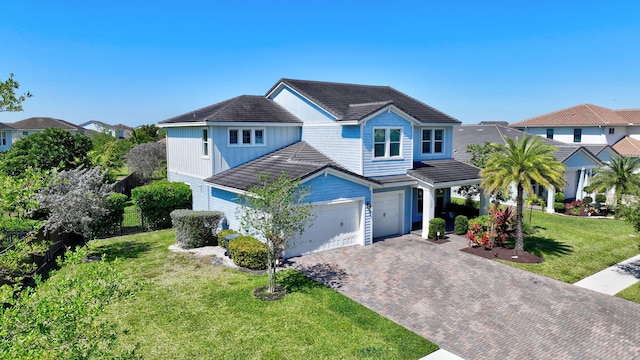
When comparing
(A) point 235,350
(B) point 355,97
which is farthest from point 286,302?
(B) point 355,97

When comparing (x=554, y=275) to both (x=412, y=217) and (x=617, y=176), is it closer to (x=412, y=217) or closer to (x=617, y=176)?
(x=412, y=217)

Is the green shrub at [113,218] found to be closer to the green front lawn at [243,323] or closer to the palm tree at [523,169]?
the green front lawn at [243,323]

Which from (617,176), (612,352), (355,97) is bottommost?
(612,352)

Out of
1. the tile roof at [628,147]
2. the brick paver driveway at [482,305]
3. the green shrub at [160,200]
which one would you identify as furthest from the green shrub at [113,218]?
the tile roof at [628,147]

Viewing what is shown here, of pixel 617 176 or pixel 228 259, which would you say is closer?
pixel 228 259

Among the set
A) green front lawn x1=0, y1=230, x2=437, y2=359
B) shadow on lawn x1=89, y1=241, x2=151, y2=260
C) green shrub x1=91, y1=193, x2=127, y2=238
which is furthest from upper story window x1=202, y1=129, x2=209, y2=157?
green front lawn x1=0, y1=230, x2=437, y2=359

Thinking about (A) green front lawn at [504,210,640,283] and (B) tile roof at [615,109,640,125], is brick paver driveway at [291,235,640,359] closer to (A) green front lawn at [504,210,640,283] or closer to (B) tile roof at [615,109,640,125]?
(A) green front lawn at [504,210,640,283]
